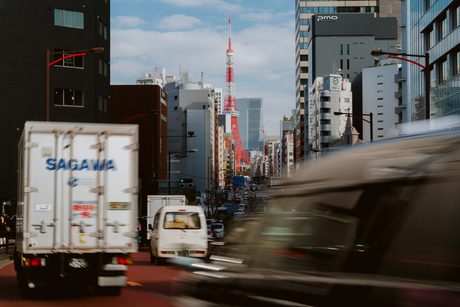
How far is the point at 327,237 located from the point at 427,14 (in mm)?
43079

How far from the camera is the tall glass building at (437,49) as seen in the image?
35.9 m

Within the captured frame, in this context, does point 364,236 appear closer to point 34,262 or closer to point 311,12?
point 34,262

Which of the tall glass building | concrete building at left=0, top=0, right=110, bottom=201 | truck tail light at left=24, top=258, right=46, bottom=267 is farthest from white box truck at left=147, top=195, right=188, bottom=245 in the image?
concrete building at left=0, top=0, right=110, bottom=201

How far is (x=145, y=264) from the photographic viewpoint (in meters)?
17.5

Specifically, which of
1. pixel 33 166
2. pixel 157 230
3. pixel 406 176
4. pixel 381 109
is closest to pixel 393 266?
pixel 406 176

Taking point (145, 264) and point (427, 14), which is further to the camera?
point (427, 14)

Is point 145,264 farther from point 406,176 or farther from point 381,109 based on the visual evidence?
point 381,109

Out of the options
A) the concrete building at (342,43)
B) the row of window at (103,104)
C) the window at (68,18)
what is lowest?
the row of window at (103,104)

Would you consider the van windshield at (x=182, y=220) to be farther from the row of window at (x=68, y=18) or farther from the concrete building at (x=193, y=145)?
the concrete building at (x=193, y=145)

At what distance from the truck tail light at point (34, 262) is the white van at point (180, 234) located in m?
7.22

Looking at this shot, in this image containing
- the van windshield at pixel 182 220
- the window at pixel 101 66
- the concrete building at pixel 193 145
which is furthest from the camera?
the concrete building at pixel 193 145

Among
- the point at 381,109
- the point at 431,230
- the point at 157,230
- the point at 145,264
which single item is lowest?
the point at 145,264

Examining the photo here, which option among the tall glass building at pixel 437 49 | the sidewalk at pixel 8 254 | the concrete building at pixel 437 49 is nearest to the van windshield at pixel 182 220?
the sidewalk at pixel 8 254

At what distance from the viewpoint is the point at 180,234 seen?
55.1ft
